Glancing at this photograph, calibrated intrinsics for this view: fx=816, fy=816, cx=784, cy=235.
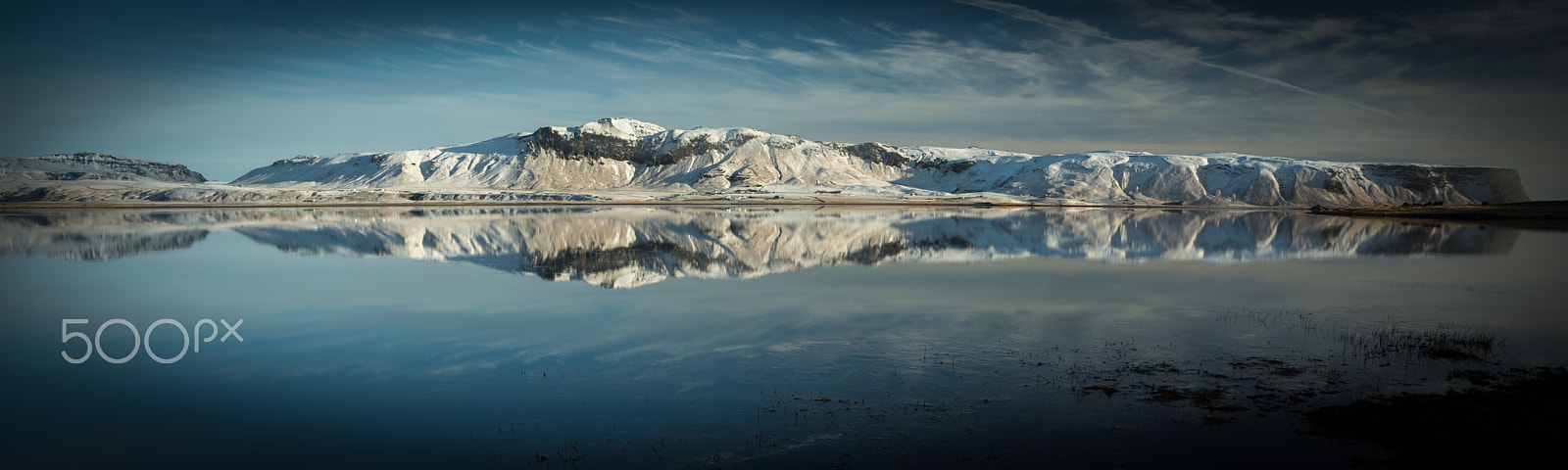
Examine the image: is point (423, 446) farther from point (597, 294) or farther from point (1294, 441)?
point (597, 294)

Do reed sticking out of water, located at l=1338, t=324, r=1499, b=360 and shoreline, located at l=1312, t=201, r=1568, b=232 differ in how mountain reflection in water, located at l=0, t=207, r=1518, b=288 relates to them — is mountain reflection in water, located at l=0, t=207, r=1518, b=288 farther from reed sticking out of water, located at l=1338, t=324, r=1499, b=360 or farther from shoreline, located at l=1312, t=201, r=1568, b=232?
reed sticking out of water, located at l=1338, t=324, r=1499, b=360

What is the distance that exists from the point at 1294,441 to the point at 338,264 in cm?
3297

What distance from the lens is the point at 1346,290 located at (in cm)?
2338

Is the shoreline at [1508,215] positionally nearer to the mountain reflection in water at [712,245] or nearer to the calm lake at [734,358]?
the mountain reflection in water at [712,245]

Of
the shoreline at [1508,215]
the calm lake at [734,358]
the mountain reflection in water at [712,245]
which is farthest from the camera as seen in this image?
the shoreline at [1508,215]
